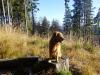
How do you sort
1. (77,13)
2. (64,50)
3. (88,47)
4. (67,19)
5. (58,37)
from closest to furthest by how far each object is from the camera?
(58,37) → (64,50) → (88,47) → (77,13) → (67,19)

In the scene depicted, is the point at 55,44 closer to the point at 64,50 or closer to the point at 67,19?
the point at 64,50

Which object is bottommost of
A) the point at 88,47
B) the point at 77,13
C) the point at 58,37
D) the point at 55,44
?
the point at 88,47

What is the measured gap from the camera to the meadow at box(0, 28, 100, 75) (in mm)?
7004

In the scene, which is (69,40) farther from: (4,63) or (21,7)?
(21,7)

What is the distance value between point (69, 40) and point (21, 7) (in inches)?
1043

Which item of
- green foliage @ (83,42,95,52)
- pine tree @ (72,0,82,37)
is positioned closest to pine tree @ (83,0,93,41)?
pine tree @ (72,0,82,37)

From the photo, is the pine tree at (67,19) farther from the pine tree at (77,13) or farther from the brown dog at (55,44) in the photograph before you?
the brown dog at (55,44)

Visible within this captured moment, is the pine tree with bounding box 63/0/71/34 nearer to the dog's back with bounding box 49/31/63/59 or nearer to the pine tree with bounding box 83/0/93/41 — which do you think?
the pine tree with bounding box 83/0/93/41

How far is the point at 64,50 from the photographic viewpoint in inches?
324

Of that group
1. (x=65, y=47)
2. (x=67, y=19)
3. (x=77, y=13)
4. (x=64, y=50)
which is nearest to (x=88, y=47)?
(x=65, y=47)

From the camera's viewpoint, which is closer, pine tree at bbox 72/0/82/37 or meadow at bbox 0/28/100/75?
meadow at bbox 0/28/100/75

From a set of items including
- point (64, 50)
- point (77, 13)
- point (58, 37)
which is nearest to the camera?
point (58, 37)

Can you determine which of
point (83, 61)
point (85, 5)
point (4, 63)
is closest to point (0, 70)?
point (4, 63)

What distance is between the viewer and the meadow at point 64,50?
700 centimetres
